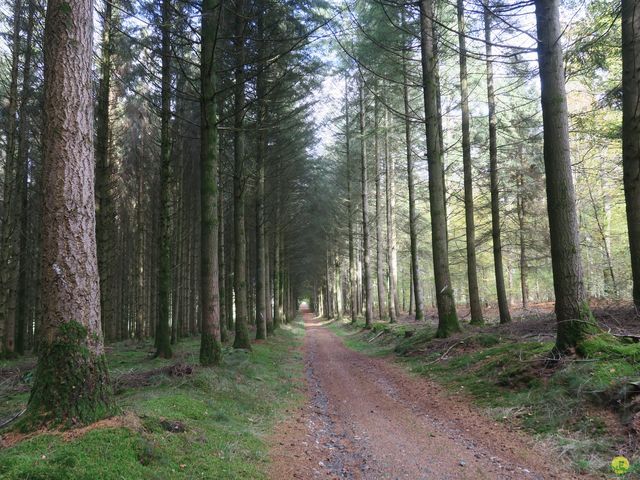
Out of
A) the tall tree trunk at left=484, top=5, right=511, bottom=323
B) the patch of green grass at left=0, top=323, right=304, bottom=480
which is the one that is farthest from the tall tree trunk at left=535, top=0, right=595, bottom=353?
the tall tree trunk at left=484, top=5, right=511, bottom=323

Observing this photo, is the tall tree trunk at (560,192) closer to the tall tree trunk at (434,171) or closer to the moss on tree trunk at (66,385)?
the tall tree trunk at (434,171)

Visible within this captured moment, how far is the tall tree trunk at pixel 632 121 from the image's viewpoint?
25.5ft

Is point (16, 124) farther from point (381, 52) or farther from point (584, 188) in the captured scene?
point (584, 188)

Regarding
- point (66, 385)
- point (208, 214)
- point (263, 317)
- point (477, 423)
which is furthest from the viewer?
point (263, 317)

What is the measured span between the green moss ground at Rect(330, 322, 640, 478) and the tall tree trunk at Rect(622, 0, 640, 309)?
9.02ft

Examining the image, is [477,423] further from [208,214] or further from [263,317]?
[263,317]

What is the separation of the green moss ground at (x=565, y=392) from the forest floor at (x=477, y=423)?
17mm

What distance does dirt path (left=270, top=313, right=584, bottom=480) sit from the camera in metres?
4.19

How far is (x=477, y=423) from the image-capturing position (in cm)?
565

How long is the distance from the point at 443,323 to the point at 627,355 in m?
6.40

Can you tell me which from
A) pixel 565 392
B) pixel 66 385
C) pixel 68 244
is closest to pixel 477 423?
pixel 565 392

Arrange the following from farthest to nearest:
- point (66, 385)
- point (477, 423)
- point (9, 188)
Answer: point (9, 188) → point (477, 423) → point (66, 385)

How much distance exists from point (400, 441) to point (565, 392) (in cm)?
235

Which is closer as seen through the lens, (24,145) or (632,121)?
(632,121)
